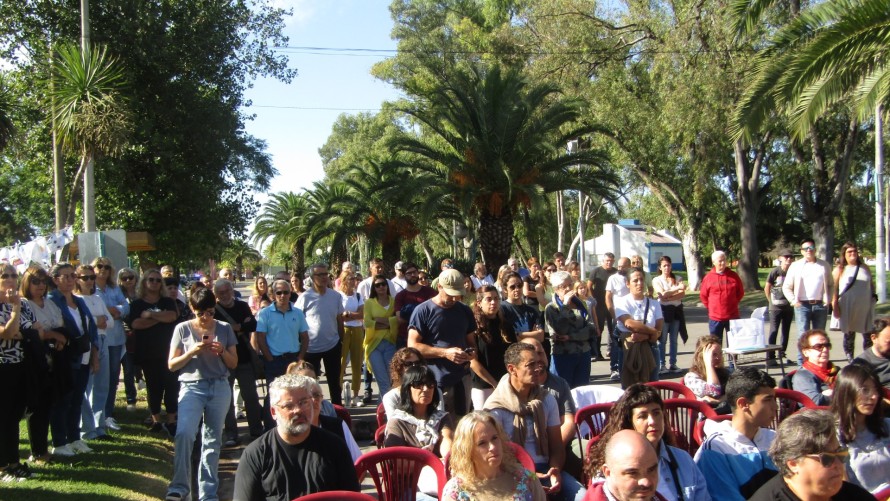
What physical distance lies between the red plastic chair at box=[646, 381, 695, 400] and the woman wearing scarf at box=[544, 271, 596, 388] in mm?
1630

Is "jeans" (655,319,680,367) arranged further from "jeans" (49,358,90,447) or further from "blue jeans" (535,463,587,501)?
"jeans" (49,358,90,447)

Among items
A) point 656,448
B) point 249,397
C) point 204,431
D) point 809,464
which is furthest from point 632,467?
point 249,397

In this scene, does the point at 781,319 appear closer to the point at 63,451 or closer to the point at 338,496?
the point at 63,451

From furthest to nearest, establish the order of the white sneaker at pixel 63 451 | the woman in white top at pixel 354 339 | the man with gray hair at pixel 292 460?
the woman in white top at pixel 354 339, the white sneaker at pixel 63 451, the man with gray hair at pixel 292 460

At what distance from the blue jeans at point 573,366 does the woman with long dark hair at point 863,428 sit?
3387 millimetres

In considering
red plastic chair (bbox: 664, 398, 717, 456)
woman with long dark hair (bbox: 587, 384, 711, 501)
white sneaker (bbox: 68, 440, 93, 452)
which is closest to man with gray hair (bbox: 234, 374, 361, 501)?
woman with long dark hair (bbox: 587, 384, 711, 501)

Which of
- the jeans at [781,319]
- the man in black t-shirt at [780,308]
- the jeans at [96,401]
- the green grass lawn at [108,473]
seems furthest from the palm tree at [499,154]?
the green grass lawn at [108,473]

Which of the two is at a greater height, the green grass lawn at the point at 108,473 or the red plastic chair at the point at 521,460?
the red plastic chair at the point at 521,460

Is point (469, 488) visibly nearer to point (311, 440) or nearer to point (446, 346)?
point (311, 440)

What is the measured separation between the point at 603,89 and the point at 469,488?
23.5m

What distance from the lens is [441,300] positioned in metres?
7.04

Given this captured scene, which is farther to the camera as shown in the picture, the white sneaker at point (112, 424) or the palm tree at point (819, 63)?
the palm tree at point (819, 63)

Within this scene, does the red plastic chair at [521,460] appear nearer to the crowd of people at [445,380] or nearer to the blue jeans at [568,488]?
the crowd of people at [445,380]

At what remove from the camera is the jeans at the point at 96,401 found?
764 centimetres
